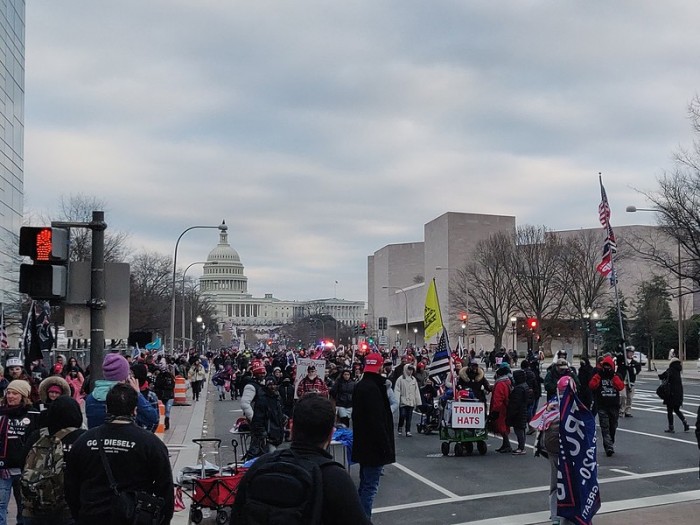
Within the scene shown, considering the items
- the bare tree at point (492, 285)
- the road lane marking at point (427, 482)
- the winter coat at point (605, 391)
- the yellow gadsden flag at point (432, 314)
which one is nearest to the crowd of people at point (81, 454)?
the road lane marking at point (427, 482)

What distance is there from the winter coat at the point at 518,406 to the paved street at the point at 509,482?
70 centimetres

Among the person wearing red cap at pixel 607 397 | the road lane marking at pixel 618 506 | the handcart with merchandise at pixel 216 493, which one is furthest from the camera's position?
the person wearing red cap at pixel 607 397

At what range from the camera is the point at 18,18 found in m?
60.7

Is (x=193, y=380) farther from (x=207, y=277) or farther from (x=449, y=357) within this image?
(x=207, y=277)

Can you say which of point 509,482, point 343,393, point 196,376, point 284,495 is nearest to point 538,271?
point 196,376

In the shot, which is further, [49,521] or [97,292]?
[97,292]

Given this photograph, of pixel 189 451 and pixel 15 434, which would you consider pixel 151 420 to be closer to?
pixel 15 434

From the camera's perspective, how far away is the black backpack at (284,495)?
352cm

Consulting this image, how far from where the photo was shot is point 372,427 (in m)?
8.82

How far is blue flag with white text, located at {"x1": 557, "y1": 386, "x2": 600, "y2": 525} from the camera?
26.2 feet

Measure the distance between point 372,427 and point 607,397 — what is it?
24.5 ft

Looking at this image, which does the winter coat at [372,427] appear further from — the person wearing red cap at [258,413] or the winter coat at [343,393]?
the winter coat at [343,393]

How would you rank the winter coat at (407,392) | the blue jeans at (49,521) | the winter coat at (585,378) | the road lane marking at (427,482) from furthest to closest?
the winter coat at (407,392), the winter coat at (585,378), the road lane marking at (427,482), the blue jeans at (49,521)

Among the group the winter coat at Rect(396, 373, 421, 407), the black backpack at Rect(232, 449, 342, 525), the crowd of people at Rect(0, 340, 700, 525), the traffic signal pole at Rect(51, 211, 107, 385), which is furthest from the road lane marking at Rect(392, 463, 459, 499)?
the black backpack at Rect(232, 449, 342, 525)
